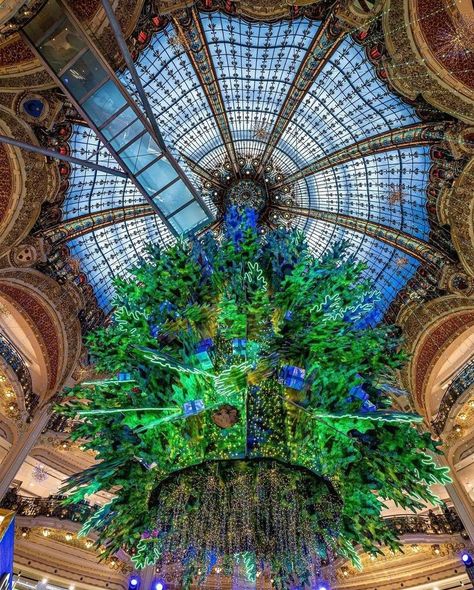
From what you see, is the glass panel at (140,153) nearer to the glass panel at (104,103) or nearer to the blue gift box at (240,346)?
the glass panel at (104,103)

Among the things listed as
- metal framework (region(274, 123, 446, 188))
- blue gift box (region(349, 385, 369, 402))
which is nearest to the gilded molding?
metal framework (region(274, 123, 446, 188))

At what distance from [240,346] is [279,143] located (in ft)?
27.4

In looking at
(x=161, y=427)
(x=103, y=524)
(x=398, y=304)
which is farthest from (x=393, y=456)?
(x=398, y=304)

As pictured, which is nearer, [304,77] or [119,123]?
[119,123]

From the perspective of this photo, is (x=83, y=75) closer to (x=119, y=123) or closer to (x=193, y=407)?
(x=119, y=123)

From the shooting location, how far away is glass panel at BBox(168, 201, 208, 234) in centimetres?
875

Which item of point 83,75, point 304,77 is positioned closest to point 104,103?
point 83,75

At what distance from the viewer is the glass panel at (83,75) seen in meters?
6.82

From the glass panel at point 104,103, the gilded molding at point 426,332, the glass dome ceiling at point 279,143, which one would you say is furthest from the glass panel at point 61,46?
the gilded molding at point 426,332

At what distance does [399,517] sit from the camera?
32.9 ft

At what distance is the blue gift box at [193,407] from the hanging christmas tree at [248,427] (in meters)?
0.02

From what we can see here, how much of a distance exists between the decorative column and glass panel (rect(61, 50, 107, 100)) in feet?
25.7

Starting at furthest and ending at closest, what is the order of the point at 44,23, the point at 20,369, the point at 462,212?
the point at 20,369, the point at 462,212, the point at 44,23

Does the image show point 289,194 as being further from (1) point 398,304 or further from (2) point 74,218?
(2) point 74,218
